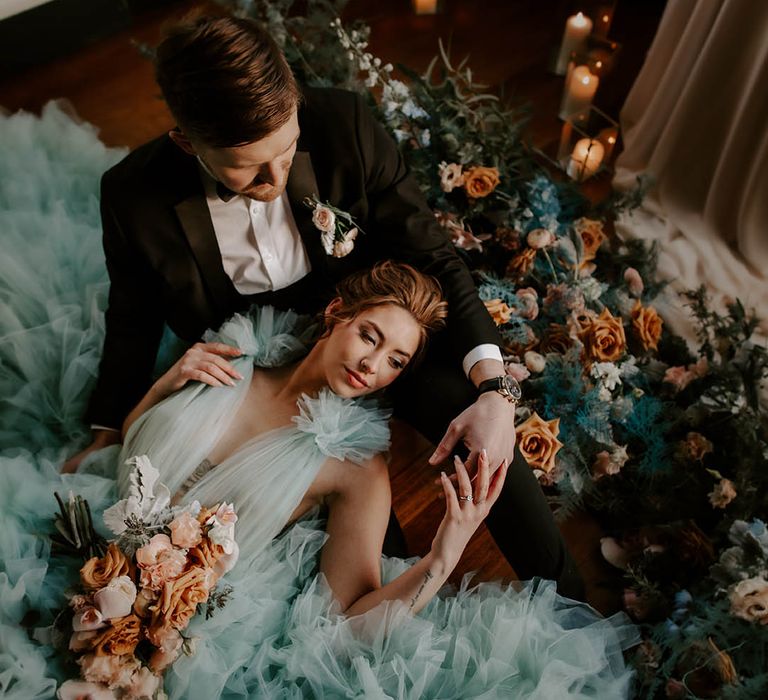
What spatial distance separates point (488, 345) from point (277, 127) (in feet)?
2.34

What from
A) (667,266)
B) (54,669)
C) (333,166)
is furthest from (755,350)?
(54,669)

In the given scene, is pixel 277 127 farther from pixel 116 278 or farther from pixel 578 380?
pixel 578 380

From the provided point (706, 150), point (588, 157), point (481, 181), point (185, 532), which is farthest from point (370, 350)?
point (706, 150)

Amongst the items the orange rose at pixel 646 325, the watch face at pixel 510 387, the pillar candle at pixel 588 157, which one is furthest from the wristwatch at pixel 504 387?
the pillar candle at pixel 588 157

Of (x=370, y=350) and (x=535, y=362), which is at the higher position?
(x=370, y=350)

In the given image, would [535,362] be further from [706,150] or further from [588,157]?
[706,150]

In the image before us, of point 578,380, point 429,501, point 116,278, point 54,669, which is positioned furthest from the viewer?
point 429,501

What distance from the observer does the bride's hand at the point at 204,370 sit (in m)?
1.55

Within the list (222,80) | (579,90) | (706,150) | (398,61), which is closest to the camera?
(222,80)

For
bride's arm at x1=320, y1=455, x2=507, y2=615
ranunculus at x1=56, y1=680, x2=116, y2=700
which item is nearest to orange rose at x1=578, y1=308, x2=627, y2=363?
bride's arm at x1=320, y1=455, x2=507, y2=615

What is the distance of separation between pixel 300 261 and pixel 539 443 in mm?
759

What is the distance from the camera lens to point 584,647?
1.38 metres

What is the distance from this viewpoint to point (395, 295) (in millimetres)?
1563

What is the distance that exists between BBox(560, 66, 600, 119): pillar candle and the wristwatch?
5.47 feet
